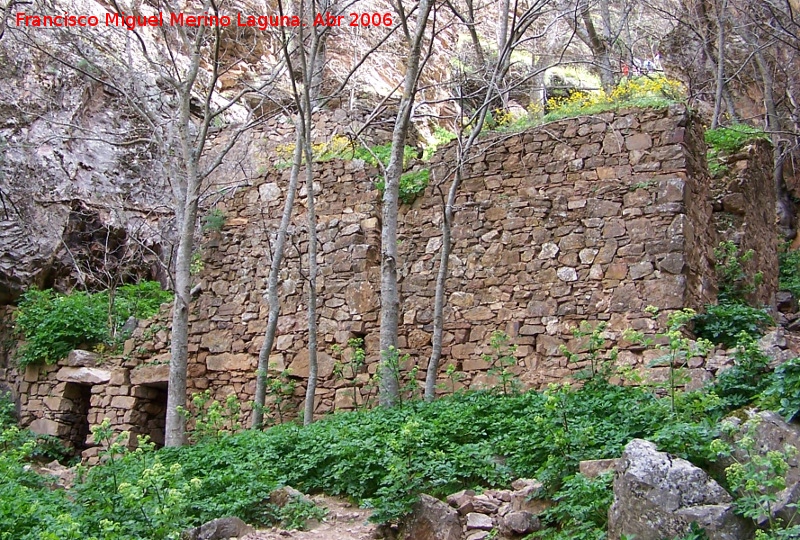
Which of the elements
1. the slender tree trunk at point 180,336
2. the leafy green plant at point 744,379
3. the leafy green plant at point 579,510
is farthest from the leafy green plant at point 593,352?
the slender tree trunk at point 180,336

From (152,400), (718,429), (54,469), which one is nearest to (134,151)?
(152,400)

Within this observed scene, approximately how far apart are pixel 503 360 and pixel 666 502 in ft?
12.7

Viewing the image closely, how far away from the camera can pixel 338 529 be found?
16.4 ft

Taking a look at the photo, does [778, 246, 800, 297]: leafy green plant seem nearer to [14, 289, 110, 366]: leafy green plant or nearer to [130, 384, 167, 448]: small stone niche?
[130, 384, 167, 448]: small stone niche

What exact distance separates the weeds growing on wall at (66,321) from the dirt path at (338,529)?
19.5 feet

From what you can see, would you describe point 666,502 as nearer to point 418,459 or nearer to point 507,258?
point 418,459

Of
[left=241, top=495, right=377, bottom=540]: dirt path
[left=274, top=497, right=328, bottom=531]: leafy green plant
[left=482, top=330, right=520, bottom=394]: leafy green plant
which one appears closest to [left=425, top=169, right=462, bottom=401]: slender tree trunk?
[left=482, top=330, right=520, bottom=394]: leafy green plant

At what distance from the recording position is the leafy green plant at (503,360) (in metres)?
7.19

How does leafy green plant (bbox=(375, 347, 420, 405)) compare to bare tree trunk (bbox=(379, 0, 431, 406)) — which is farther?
bare tree trunk (bbox=(379, 0, 431, 406))

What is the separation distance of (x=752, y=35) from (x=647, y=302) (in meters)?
9.85

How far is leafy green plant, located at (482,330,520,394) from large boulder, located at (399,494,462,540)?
2.37 m

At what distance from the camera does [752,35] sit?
1467 cm

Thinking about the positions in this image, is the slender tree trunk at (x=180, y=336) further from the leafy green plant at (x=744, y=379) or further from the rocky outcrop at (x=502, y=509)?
the leafy green plant at (x=744, y=379)

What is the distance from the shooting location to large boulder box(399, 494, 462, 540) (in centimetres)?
455
